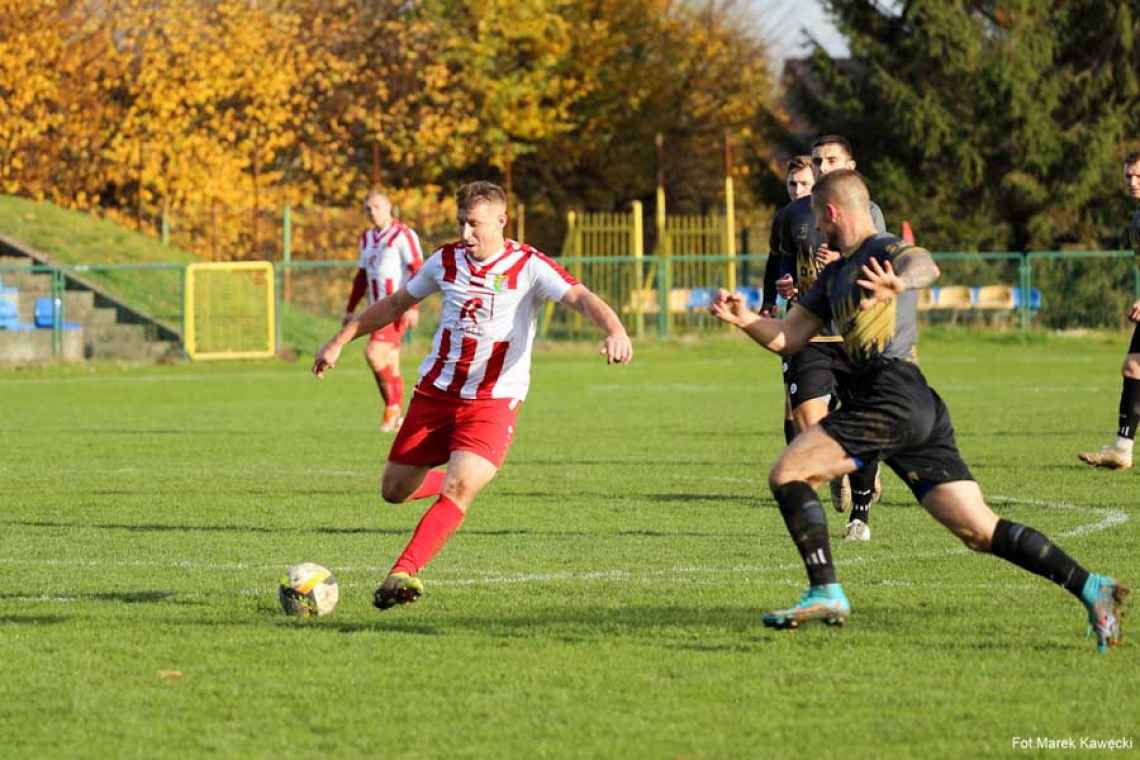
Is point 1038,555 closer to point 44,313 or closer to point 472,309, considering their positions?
point 472,309

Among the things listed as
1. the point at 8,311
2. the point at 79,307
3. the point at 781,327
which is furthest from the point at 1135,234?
the point at 79,307

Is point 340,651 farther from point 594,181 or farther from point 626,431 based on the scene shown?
point 594,181

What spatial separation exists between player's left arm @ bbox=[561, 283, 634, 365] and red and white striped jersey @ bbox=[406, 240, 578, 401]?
2.9 inches

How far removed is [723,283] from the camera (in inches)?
1476

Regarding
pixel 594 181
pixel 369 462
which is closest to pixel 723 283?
pixel 594 181

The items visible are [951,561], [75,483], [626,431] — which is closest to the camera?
[951,561]

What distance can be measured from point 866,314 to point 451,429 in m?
2.21

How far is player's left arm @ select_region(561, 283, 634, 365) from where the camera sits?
8.07m

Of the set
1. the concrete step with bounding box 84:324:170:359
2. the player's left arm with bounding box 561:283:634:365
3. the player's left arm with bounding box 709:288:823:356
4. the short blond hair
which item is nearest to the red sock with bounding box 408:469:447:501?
the player's left arm with bounding box 561:283:634:365

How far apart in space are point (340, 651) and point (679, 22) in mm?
44794

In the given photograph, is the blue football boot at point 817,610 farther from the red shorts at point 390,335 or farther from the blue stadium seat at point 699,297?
the blue stadium seat at point 699,297

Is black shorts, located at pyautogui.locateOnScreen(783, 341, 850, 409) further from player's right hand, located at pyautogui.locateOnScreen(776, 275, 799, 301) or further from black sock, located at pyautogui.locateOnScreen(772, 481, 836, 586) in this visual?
black sock, located at pyautogui.locateOnScreen(772, 481, 836, 586)

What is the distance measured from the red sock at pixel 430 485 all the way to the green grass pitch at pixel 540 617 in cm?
40

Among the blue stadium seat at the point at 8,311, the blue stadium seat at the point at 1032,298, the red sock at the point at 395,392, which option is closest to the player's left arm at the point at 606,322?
the red sock at the point at 395,392
